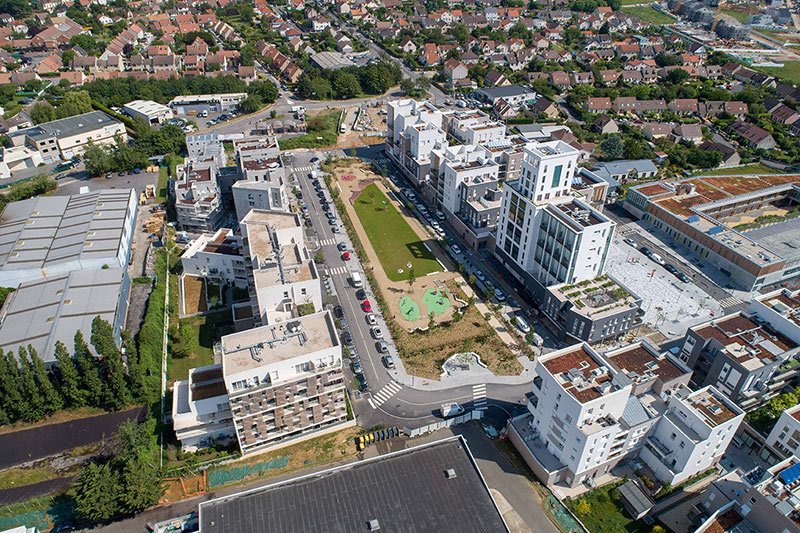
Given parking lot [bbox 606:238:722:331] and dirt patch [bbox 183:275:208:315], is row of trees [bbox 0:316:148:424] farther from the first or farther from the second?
parking lot [bbox 606:238:722:331]

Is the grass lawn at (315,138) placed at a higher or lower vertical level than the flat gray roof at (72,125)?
lower

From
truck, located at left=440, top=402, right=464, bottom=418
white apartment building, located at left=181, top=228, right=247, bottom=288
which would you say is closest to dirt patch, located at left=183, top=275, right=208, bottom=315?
white apartment building, located at left=181, top=228, right=247, bottom=288

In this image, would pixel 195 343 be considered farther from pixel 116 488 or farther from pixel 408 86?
pixel 408 86

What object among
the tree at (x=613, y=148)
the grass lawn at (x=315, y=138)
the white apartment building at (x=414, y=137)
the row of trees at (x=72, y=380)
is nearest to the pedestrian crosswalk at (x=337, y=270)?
the white apartment building at (x=414, y=137)

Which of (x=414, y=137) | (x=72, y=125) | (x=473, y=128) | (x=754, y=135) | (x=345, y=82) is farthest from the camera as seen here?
(x=345, y=82)

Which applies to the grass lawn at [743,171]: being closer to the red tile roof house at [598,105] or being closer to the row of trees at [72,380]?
the red tile roof house at [598,105]

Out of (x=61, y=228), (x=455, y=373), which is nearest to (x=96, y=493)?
(x=455, y=373)
